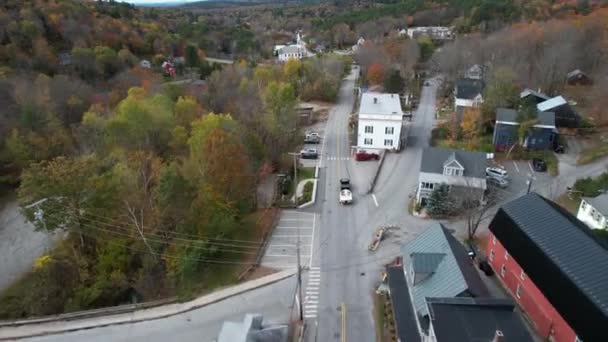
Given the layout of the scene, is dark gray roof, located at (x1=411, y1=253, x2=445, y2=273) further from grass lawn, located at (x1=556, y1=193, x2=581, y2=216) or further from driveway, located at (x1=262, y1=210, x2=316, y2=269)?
grass lawn, located at (x1=556, y1=193, x2=581, y2=216)

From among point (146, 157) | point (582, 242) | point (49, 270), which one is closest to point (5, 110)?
point (146, 157)

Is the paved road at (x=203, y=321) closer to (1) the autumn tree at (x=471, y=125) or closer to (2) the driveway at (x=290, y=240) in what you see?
(2) the driveway at (x=290, y=240)

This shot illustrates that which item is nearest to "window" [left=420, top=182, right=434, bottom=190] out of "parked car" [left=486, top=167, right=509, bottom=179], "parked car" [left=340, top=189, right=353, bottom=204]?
"parked car" [left=340, top=189, right=353, bottom=204]

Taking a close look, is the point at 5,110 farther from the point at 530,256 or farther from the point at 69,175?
the point at 530,256

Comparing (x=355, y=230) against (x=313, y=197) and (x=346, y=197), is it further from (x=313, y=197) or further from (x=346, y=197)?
(x=313, y=197)

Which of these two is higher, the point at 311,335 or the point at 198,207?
the point at 198,207

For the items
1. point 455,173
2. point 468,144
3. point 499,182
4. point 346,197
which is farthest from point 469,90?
point 346,197
